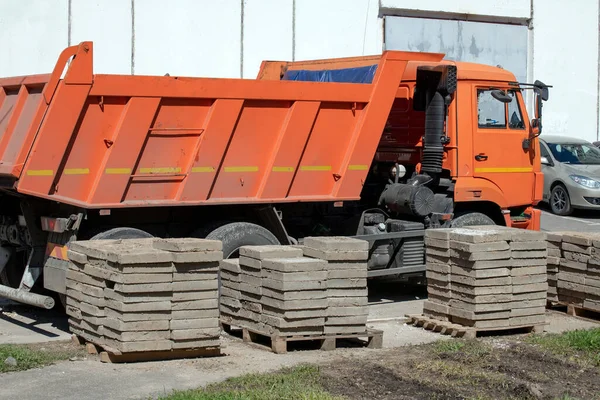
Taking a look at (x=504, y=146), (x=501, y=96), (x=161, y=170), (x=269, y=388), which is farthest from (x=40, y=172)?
(x=504, y=146)

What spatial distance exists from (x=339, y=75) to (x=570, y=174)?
10.9m

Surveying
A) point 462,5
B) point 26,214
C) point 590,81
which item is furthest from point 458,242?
point 590,81

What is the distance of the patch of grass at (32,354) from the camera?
880 centimetres

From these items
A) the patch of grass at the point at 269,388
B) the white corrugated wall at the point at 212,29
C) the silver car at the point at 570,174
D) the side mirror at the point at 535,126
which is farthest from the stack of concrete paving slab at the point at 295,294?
the silver car at the point at 570,174

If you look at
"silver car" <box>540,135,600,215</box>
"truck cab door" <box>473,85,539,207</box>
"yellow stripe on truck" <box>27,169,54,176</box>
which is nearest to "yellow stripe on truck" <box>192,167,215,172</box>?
"yellow stripe on truck" <box>27,169,54,176</box>

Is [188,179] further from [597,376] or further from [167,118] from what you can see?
[597,376]

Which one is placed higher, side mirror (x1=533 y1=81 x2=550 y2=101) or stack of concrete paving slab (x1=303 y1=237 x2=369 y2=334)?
side mirror (x1=533 y1=81 x2=550 y2=101)

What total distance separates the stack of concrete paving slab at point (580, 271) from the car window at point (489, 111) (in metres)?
1.90

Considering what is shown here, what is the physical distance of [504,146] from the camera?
13383mm

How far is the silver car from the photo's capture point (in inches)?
871

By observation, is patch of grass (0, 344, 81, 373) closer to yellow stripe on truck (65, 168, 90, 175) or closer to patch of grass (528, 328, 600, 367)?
yellow stripe on truck (65, 168, 90, 175)

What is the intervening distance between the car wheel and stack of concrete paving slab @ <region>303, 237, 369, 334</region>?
44.4ft

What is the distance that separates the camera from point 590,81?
27266 millimetres

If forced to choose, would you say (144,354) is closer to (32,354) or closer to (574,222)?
(32,354)
